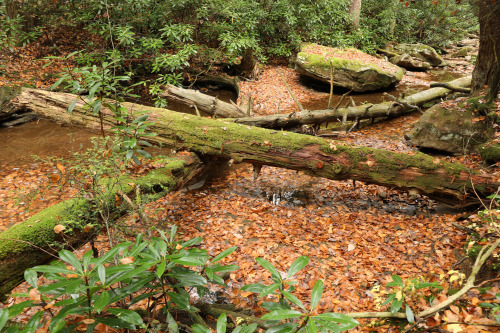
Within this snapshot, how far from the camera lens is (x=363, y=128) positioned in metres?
8.71

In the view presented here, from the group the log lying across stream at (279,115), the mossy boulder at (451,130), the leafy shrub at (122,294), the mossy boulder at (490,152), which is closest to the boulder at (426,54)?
the log lying across stream at (279,115)

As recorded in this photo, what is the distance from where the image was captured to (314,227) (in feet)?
15.9

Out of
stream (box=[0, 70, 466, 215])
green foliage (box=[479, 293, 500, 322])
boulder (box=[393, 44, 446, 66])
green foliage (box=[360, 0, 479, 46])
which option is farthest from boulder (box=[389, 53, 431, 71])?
green foliage (box=[479, 293, 500, 322])

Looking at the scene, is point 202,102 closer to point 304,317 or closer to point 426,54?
point 304,317

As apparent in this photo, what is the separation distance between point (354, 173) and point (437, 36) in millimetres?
18177

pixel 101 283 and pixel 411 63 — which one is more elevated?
pixel 411 63

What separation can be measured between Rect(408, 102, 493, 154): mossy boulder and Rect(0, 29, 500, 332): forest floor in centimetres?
34

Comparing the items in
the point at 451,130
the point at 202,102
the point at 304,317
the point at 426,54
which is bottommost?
the point at 451,130

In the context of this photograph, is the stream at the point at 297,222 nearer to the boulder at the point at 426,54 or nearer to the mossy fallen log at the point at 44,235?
the mossy fallen log at the point at 44,235

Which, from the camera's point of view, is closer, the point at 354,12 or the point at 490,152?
the point at 490,152

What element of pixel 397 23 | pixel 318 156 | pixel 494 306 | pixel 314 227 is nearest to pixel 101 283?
pixel 494 306

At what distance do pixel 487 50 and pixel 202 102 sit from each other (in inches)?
266

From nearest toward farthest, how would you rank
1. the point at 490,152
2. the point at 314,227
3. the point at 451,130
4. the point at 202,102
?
the point at 314,227 → the point at 490,152 → the point at 451,130 → the point at 202,102

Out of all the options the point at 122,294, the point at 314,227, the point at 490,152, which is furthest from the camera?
the point at 490,152
